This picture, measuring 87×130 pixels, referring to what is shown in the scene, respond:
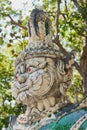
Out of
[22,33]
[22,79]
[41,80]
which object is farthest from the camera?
[22,33]

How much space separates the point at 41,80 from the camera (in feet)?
16.7

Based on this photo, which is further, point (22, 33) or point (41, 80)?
point (22, 33)

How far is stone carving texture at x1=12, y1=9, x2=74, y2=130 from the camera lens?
5.12 metres

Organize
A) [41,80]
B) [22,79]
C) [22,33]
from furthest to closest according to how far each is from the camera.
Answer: [22,33]
[22,79]
[41,80]

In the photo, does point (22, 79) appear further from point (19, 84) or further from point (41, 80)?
point (41, 80)

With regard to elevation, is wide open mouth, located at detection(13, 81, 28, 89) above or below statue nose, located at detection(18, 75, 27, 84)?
below

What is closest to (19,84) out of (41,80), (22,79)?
(22,79)

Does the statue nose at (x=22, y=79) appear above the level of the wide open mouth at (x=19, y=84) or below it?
above

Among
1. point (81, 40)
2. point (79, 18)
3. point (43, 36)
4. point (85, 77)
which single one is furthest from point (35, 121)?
point (81, 40)

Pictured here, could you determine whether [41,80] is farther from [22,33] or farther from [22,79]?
[22,33]

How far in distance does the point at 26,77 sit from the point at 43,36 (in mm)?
675

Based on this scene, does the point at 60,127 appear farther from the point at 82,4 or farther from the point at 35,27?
the point at 82,4

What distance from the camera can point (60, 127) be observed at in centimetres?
478

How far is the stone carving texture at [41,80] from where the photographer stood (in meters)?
5.12
